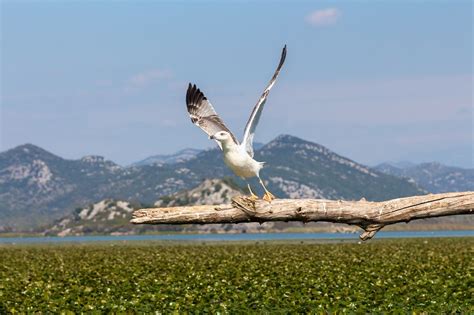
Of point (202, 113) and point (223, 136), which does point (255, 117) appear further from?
point (202, 113)

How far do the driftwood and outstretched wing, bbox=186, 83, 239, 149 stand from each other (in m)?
2.55

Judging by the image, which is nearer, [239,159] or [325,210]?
[325,210]

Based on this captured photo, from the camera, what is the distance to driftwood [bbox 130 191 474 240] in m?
10.7

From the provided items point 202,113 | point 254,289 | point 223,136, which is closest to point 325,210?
point 223,136

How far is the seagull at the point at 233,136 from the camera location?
40.7 feet

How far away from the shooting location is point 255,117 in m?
12.9

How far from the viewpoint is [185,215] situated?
10.6 metres

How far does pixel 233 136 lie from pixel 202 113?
4.72 ft

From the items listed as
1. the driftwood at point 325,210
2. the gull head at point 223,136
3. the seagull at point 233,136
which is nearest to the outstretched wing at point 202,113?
the seagull at point 233,136

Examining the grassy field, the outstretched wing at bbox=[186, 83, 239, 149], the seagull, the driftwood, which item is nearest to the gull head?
the seagull

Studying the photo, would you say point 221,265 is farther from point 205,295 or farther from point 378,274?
point 205,295

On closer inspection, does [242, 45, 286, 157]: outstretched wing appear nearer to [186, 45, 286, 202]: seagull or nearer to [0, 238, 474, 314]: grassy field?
[186, 45, 286, 202]: seagull

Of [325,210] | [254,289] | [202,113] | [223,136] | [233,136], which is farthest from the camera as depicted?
[254,289]

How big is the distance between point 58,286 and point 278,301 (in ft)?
27.7
